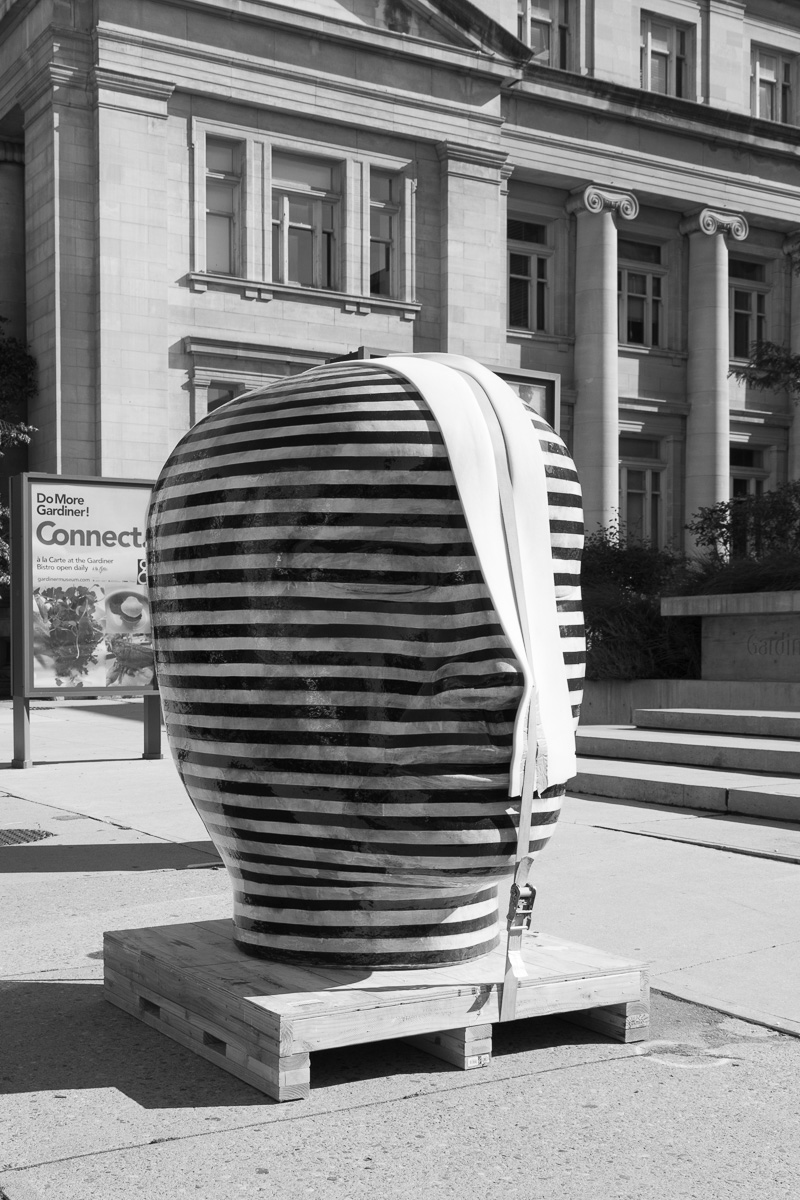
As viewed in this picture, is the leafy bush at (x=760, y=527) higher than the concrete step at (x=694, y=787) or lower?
higher

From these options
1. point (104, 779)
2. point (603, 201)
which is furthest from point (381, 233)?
point (104, 779)

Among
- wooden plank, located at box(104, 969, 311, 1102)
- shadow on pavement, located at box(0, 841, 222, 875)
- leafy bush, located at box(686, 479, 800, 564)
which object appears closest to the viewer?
wooden plank, located at box(104, 969, 311, 1102)

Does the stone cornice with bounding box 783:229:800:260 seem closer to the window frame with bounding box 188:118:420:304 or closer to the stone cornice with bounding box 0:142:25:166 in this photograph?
the window frame with bounding box 188:118:420:304

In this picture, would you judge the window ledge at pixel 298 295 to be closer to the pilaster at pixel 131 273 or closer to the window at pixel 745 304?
the pilaster at pixel 131 273

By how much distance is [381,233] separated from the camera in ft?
90.7

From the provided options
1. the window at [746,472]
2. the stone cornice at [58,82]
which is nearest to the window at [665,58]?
the window at [746,472]

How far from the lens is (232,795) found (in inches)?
149

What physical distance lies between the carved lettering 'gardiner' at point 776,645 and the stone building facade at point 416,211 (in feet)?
35.9

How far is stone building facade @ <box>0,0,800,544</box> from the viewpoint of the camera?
2395 cm

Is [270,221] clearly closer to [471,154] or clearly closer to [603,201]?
[471,154]

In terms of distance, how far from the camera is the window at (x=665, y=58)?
32.2 meters

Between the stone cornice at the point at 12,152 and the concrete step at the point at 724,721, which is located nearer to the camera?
the concrete step at the point at 724,721

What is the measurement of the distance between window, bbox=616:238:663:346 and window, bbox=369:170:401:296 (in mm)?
7426

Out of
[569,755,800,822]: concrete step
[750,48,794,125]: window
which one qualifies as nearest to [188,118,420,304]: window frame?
[750,48,794,125]: window
